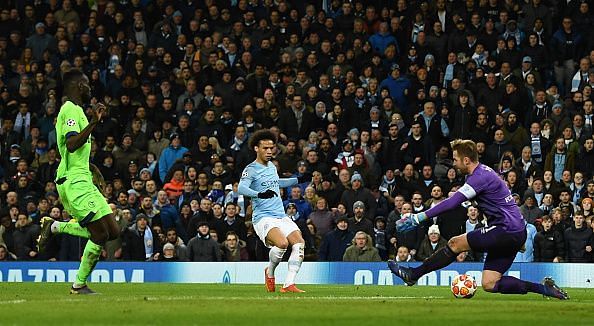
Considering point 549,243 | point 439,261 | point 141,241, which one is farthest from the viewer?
point 141,241

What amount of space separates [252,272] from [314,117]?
197 inches

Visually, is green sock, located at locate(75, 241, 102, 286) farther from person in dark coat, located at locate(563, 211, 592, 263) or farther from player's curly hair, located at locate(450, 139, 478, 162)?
person in dark coat, located at locate(563, 211, 592, 263)

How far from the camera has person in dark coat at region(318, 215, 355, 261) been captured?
84.6 feet

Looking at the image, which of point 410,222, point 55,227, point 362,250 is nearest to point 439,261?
point 410,222

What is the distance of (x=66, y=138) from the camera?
1605 cm

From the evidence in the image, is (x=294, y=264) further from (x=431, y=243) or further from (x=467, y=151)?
(x=431, y=243)

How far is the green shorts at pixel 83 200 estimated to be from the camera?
53.1 feet

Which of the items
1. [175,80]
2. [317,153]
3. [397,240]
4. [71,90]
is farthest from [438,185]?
[71,90]

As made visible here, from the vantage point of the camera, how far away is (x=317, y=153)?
27.8 meters

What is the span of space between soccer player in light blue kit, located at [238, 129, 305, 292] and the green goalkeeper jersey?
2.61m

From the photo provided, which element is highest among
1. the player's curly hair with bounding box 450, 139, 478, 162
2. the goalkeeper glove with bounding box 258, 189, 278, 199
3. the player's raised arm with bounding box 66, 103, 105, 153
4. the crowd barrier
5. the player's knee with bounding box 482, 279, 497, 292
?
the player's raised arm with bounding box 66, 103, 105, 153

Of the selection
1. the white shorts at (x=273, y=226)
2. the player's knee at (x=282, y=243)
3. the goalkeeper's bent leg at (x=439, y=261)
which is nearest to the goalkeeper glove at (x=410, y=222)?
the goalkeeper's bent leg at (x=439, y=261)

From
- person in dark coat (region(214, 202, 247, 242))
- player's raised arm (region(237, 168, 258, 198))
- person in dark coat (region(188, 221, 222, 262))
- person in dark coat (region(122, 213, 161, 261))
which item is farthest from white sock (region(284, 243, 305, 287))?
person in dark coat (region(122, 213, 161, 261))

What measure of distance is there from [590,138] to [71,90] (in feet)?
42.8
